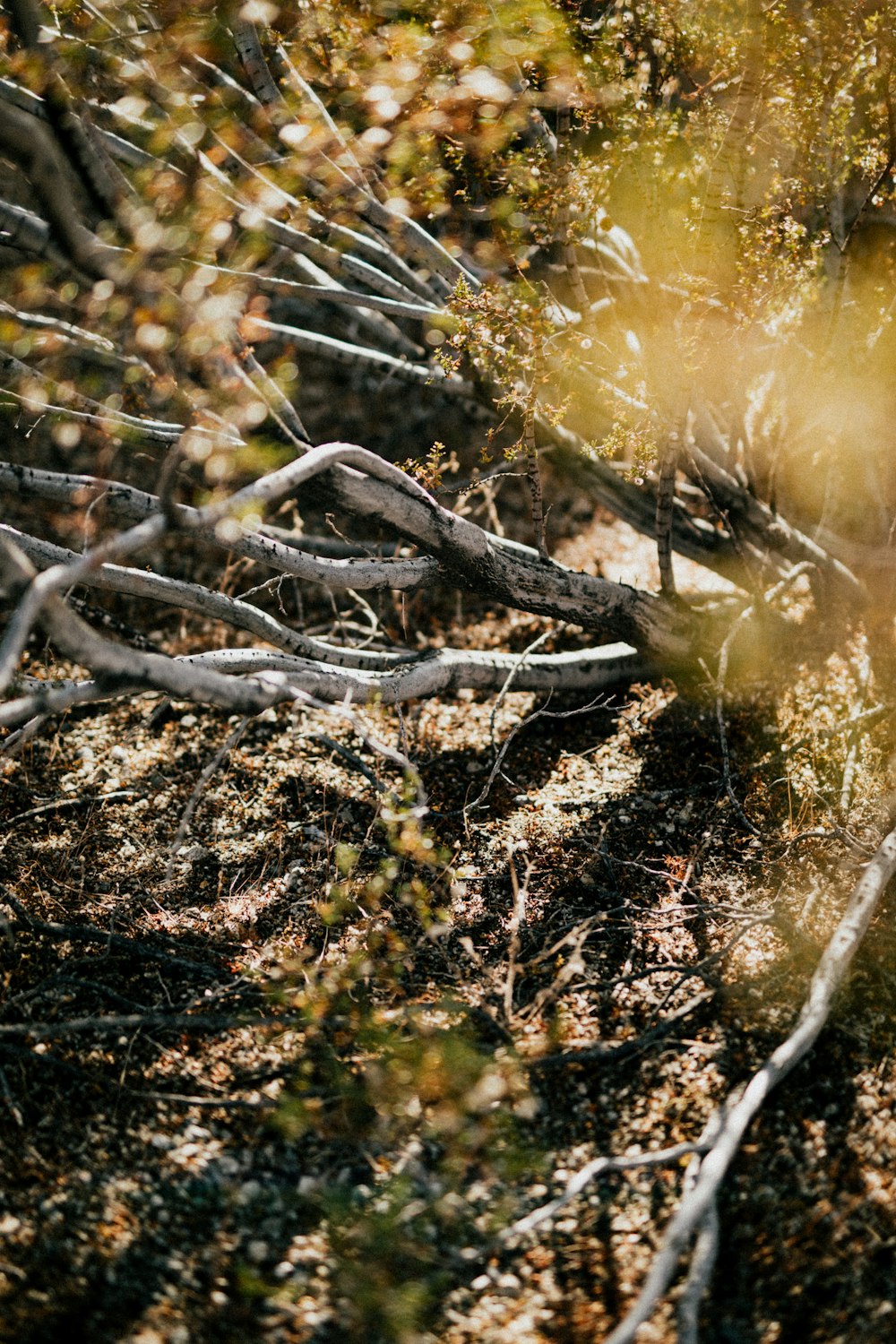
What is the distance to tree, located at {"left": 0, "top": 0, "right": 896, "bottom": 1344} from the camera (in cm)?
280

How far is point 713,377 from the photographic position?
183 inches

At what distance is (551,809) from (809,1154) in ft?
5.96

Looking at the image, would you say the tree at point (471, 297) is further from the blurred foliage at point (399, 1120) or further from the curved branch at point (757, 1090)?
the blurred foliage at point (399, 1120)

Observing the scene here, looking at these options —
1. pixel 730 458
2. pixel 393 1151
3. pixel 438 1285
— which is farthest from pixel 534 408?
pixel 438 1285

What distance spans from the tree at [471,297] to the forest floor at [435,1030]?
312mm

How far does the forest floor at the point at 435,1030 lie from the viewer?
2.46 meters

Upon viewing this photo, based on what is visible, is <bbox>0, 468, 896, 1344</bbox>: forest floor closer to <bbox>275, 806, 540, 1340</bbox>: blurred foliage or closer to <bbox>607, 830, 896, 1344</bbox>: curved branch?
<bbox>275, 806, 540, 1340</bbox>: blurred foliage

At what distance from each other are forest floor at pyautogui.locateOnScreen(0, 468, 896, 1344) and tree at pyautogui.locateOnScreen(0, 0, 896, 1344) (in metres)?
0.31

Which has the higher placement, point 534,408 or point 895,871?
point 534,408

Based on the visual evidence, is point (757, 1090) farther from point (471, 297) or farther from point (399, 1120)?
point (471, 297)

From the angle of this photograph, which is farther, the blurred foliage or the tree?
the tree

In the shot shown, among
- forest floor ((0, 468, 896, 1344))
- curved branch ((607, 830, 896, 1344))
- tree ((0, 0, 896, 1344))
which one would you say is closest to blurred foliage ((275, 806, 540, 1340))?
forest floor ((0, 468, 896, 1344))

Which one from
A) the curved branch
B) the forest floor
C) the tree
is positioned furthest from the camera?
the tree

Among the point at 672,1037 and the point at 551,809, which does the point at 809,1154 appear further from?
the point at 551,809
